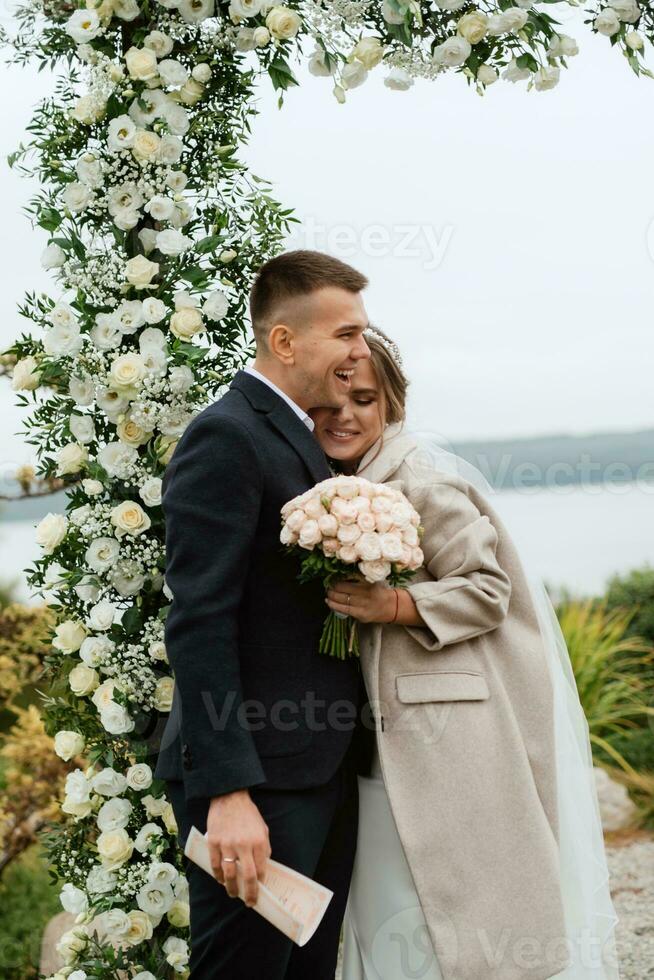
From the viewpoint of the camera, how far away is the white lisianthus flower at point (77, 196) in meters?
3.57

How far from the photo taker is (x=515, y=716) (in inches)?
128

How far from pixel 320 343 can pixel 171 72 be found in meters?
1.20

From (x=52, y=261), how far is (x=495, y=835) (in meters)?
2.30

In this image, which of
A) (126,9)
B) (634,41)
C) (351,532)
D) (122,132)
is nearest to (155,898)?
(351,532)

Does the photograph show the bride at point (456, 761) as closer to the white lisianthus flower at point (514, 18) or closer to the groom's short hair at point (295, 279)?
the groom's short hair at point (295, 279)

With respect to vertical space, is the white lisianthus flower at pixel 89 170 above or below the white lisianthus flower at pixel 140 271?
above

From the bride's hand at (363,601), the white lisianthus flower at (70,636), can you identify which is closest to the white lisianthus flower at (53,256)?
the white lisianthus flower at (70,636)

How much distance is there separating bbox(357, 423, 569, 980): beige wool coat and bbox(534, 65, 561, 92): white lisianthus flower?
1.53m

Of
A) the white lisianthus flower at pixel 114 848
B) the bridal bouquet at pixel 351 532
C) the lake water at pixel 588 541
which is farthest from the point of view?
the lake water at pixel 588 541

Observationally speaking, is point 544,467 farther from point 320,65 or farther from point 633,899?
point 633,899

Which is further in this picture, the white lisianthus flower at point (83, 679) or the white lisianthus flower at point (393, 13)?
the white lisianthus flower at point (83, 679)

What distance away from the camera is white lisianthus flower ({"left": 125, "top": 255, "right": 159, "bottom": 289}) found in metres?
3.55

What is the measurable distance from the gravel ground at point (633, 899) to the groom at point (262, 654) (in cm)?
274

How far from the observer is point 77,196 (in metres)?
3.57
